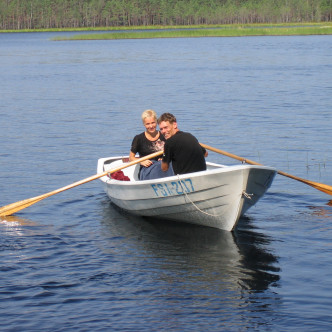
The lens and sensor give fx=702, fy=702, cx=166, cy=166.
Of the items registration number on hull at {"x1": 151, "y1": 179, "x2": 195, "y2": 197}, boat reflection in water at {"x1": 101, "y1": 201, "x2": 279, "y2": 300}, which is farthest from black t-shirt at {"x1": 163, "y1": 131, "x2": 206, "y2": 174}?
boat reflection in water at {"x1": 101, "y1": 201, "x2": 279, "y2": 300}

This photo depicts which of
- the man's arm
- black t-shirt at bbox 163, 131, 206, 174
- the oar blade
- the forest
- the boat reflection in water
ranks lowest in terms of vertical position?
the boat reflection in water

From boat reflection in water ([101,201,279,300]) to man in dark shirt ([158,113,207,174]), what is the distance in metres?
1.16

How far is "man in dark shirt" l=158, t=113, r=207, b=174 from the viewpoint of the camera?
10.7 meters

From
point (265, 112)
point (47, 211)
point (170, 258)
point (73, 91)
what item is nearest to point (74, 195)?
point (47, 211)

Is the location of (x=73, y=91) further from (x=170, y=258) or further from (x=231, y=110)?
(x=170, y=258)

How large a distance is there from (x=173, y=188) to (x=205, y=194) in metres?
0.53

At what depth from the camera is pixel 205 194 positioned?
10.8 meters

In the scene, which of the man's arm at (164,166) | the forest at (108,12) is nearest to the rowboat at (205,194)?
the man's arm at (164,166)

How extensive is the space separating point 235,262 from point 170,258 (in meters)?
0.97

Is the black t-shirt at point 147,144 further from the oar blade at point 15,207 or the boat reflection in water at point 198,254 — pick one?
the oar blade at point 15,207

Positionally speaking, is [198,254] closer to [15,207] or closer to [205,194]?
[205,194]

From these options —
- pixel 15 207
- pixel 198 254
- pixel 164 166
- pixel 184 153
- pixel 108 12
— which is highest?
pixel 108 12

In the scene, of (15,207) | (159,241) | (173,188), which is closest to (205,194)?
(173,188)

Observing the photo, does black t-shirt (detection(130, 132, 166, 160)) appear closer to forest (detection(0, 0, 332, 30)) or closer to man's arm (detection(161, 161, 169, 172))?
man's arm (detection(161, 161, 169, 172))
